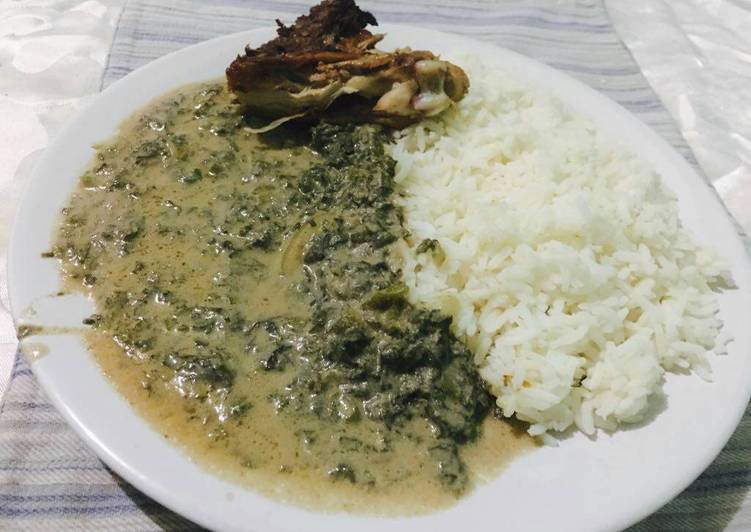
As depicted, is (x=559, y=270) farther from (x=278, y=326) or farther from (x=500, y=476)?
(x=278, y=326)

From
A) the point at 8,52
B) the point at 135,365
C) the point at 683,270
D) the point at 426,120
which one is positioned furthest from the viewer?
the point at 8,52

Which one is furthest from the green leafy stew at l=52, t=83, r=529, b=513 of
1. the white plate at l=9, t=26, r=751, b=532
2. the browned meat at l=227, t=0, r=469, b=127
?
the browned meat at l=227, t=0, r=469, b=127

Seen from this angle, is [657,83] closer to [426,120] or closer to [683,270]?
[426,120]

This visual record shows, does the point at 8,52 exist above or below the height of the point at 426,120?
below

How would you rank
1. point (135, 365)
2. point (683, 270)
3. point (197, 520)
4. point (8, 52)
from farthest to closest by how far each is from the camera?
point (8, 52) → point (683, 270) → point (135, 365) → point (197, 520)

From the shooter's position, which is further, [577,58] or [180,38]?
[577,58]

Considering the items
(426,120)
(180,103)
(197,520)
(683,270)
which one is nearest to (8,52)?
(180,103)
